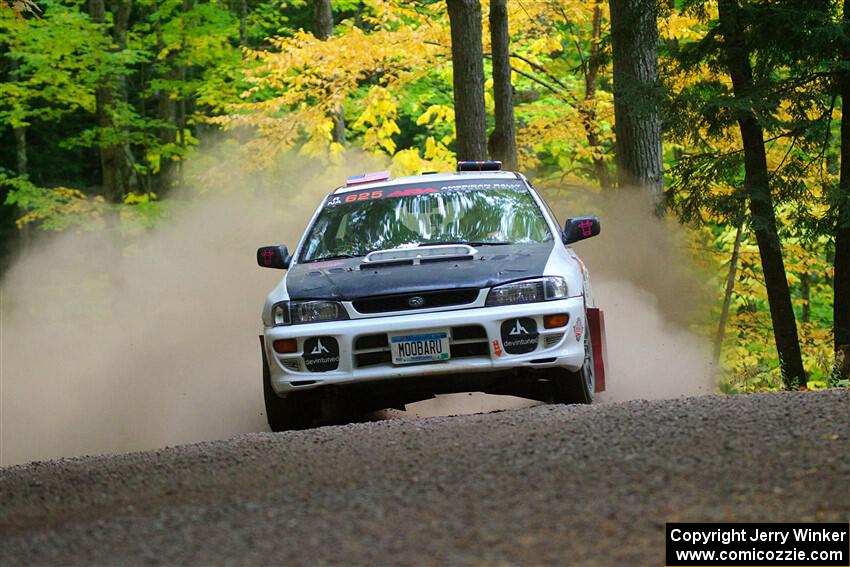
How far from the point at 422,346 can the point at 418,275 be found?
54 cm

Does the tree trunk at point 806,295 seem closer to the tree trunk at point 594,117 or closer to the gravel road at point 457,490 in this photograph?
the tree trunk at point 594,117

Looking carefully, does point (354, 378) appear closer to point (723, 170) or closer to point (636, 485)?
point (636, 485)

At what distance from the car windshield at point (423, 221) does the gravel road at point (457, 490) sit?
236cm

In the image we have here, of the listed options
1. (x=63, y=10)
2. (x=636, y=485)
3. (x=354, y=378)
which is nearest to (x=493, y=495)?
(x=636, y=485)

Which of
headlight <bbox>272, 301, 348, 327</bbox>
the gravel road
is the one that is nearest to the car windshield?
headlight <bbox>272, 301, 348, 327</bbox>

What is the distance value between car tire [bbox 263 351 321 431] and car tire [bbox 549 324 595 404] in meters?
1.74

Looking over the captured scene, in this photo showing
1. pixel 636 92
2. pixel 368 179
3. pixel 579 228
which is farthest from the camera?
pixel 636 92

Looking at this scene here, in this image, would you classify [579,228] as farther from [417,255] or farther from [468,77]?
[468,77]

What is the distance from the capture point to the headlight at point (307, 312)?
27.7ft

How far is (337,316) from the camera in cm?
842

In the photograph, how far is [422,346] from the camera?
8.27 meters

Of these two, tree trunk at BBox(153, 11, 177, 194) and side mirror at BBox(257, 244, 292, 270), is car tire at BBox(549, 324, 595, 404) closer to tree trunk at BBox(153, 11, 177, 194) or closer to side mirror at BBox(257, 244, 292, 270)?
side mirror at BBox(257, 244, 292, 270)

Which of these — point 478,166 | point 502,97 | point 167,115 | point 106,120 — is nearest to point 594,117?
point 502,97

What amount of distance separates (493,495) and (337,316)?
3450mm
